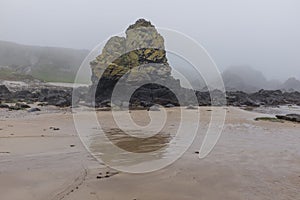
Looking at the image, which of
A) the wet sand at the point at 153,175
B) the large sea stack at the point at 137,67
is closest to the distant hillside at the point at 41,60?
the large sea stack at the point at 137,67

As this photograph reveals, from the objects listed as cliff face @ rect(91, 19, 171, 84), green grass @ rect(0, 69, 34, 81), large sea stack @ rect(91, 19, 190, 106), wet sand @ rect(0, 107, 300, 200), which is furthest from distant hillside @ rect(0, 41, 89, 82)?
wet sand @ rect(0, 107, 300, 200)

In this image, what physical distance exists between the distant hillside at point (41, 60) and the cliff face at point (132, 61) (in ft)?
390

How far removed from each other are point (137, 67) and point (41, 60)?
15832 centimetres

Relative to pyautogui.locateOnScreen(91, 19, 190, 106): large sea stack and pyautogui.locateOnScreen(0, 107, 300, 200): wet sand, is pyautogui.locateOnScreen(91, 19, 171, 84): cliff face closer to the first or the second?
pyautogui.locateOnScreen(91, 19, 190, 106): large sea stack

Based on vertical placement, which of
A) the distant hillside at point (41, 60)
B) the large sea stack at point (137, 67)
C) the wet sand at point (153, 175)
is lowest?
the wet sand at point (153, 175)

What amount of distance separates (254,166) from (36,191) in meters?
4.49

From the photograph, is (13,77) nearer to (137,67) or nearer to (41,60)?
(137,67)

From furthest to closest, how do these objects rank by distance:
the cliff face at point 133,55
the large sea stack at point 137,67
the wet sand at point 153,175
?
the cliff face at point 133,55 < the large sea stack at point 137,67 < the wet sand at point 153,175

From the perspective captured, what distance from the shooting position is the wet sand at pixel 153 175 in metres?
5.02

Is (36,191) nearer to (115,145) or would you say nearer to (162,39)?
(115,145)

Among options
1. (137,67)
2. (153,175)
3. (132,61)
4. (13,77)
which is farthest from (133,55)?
(13,77)

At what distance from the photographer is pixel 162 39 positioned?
3703 centimetres

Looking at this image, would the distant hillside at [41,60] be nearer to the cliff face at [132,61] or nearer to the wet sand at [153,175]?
the cliff face at [132,61]

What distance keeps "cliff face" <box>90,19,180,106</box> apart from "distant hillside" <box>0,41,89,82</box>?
119 metres
